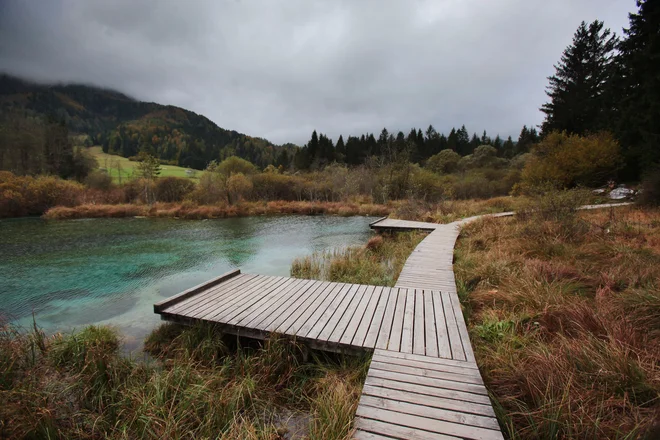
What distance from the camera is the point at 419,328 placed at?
354 cm

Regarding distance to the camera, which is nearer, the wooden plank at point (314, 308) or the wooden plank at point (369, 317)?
the wooden plank at point (369, 317)

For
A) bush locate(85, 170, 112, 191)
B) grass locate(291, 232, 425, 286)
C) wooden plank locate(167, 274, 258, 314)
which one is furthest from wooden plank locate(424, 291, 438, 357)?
bush locate(85, 170, 112, 191)

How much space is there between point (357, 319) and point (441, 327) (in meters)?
1.11

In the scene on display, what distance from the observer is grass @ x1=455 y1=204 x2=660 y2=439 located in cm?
209

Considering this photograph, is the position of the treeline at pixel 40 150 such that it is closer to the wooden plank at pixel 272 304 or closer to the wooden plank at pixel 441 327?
the wooden plank at pixel 272 304

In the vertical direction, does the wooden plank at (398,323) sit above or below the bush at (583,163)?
below

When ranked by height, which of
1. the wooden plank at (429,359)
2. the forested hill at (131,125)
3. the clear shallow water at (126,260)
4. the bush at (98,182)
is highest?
the forested hill at (131,125)

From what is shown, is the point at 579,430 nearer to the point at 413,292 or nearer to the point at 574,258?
the point at 413,292

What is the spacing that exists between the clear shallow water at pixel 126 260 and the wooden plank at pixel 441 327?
4.72 m

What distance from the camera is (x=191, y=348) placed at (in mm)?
3799

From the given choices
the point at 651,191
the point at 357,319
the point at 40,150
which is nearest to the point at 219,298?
the point at 357,319

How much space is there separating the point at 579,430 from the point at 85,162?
42547 millimetres

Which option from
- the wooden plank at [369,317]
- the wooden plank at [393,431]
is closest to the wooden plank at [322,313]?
the wooden plank at [369,317]

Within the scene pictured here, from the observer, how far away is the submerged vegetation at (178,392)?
227cm
